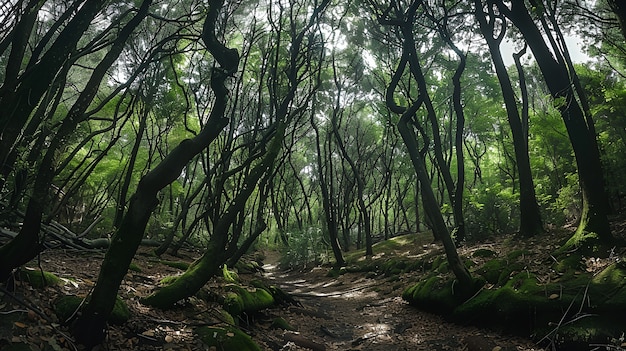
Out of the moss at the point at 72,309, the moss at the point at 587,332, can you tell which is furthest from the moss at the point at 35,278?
the moss at the point at 587,332

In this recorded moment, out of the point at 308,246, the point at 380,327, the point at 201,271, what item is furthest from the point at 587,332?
the point at 308,246

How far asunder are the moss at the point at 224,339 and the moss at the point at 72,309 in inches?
38.3

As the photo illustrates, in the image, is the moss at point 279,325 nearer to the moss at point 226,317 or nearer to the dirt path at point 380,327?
the dirt path at point 380,327

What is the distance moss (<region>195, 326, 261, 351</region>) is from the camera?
4.91 m

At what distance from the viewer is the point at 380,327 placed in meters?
8.12

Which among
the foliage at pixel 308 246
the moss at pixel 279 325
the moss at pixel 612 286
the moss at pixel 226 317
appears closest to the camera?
the moss at pixel 612 286

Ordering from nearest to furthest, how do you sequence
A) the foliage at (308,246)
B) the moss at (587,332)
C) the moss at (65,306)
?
the moss at (65,306), the moss at (587,332), the foliage at (308,246)

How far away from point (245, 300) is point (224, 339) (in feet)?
7.89

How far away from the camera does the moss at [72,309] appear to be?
4.24 m

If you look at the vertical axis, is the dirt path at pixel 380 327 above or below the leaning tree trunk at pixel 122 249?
below

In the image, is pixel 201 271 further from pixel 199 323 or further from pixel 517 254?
pixel 517 254

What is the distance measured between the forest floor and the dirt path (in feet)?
0.04

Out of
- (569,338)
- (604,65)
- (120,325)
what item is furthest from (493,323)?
(604,65)

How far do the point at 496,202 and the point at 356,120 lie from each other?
14041 mm
